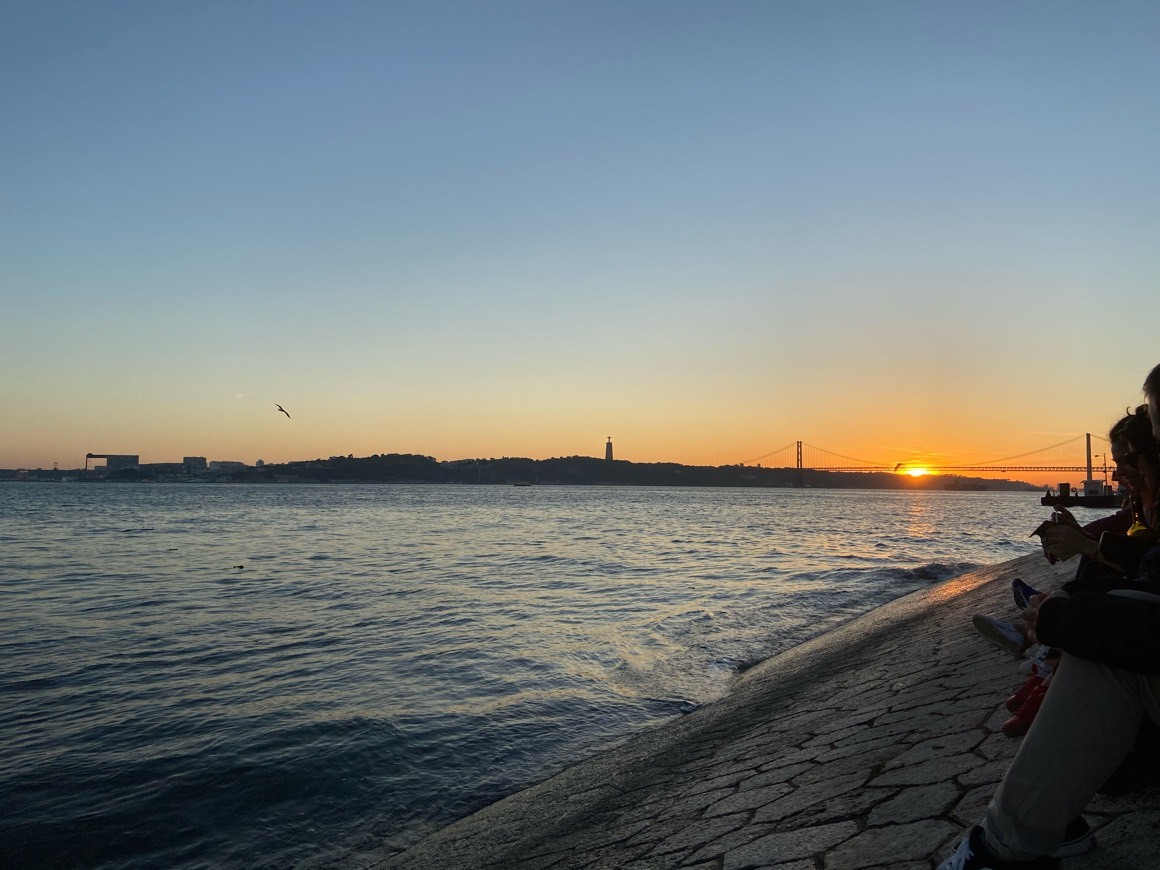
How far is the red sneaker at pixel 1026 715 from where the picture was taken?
3.17m

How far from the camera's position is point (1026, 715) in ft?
10.4

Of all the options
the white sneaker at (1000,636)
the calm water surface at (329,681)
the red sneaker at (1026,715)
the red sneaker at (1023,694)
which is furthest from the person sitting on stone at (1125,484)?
the calm water surface at (329,681)

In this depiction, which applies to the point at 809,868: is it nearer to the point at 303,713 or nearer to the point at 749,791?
the point at 749,791

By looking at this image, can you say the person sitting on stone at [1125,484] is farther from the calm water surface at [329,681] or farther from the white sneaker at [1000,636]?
the calm water surface at [329,681]

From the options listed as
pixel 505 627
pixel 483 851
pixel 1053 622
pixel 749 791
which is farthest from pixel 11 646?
pixel 1053 622

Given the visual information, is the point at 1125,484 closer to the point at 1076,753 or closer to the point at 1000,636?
the point at 1000,636

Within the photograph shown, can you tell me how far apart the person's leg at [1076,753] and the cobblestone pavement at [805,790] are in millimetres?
439

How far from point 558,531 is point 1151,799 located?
36.5 metres

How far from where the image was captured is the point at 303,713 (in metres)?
7.49

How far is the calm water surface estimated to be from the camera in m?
5.25

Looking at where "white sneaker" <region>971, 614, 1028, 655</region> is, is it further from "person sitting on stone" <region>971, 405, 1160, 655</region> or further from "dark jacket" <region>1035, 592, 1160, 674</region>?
"dark jacket" <region>1035, 592, 1160, 674</region>

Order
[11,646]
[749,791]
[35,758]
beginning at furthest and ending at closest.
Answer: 1. [11,646]
2. [35,758]
3. [749,791]

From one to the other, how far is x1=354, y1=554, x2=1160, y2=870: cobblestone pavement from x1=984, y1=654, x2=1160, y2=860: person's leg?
44 centimetres

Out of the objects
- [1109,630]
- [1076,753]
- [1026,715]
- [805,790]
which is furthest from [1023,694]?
[1109,630]
